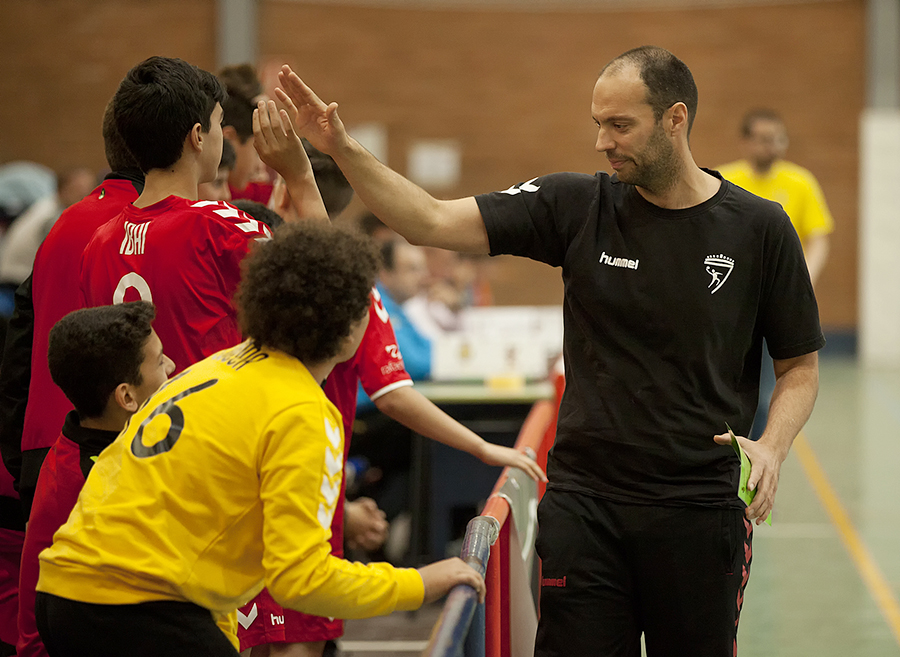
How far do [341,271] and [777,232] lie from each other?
1195mm

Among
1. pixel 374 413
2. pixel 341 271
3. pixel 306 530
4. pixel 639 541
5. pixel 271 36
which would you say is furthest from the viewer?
pixel 271 36

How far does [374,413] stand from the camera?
19.6 feet

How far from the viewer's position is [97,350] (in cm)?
232

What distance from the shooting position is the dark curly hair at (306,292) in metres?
1.97

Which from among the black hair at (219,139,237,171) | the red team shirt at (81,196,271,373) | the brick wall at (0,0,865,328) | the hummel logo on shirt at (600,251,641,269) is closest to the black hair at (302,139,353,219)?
the black hair at (219,139,237,171)

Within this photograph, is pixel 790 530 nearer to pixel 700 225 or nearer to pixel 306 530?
pixel 700 225

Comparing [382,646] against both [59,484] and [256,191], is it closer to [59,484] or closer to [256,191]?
[256,191]

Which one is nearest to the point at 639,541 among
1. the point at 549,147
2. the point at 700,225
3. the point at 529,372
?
the point at 700,225

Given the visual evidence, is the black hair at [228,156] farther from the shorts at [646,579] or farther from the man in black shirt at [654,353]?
the shorts at [646,579]

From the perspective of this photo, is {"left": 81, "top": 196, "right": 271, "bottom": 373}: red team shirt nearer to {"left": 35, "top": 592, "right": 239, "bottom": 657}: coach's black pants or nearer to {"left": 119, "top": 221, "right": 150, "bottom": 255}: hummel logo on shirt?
{"left": 119, "top": 221, "right": 150, "bottom": 255}: hummel logo on shirt

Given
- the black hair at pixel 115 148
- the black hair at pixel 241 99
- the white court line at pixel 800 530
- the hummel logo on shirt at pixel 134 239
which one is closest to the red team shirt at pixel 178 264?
the hummel logo on shirt at pixel 134 239

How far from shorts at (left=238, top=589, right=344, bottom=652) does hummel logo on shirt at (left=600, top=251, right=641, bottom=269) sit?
121cm

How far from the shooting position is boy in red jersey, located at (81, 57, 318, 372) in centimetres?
250

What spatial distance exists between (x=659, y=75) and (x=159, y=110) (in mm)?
1223
